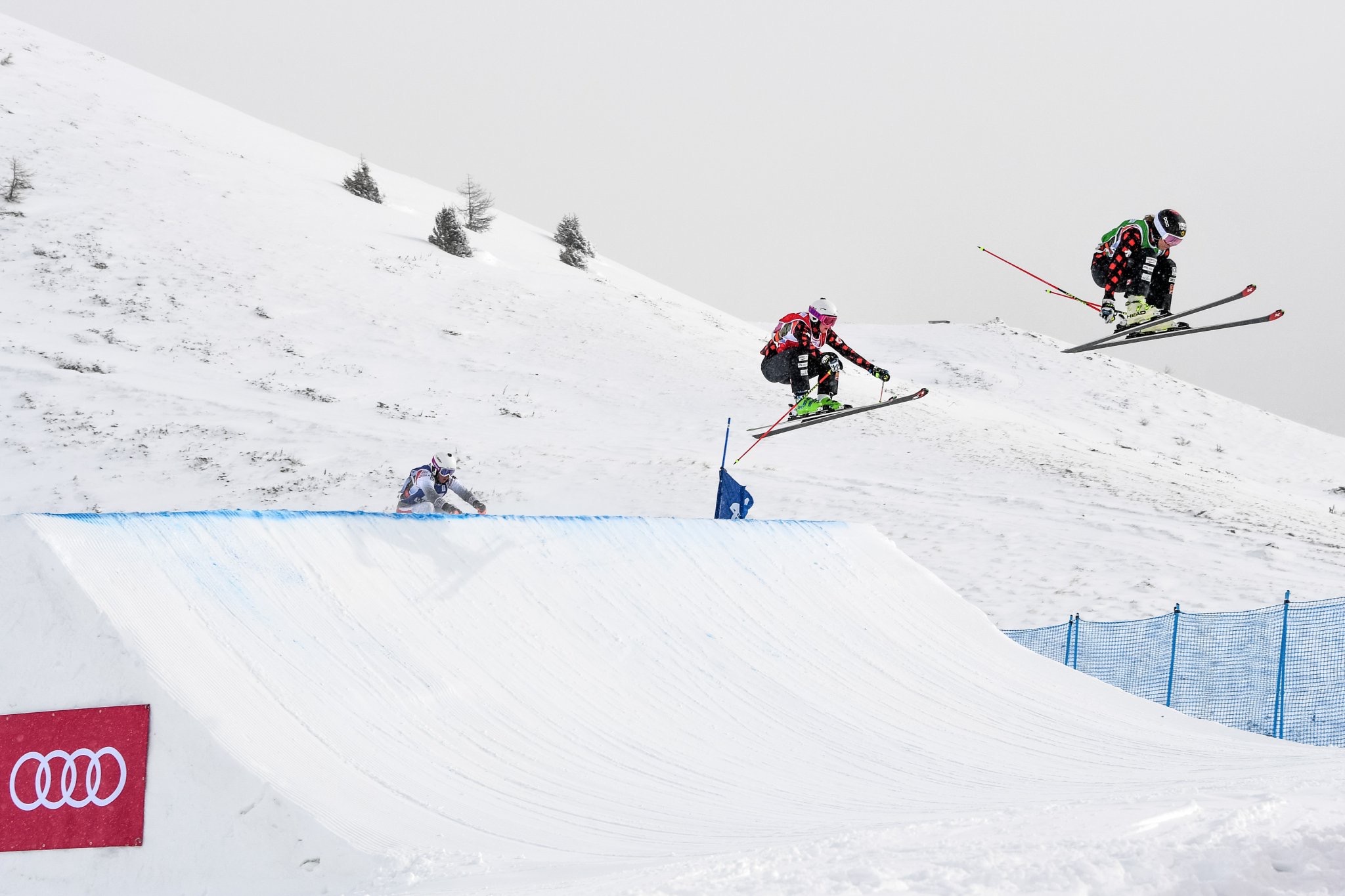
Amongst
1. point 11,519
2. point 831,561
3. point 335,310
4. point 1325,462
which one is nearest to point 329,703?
point 11,519

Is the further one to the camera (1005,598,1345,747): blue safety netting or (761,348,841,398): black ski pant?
(761,348,841,398): black ski pant

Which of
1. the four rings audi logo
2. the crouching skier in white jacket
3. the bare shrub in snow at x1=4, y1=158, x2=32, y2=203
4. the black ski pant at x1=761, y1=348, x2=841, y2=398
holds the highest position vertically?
the bare shrub in snow at x1=4, y1=158, x2=32, y2=203

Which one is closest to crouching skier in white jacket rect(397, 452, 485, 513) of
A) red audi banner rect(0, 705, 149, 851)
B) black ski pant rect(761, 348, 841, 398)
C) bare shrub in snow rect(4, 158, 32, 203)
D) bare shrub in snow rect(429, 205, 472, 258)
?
black ski pant rect(761, 348, 841, 398)

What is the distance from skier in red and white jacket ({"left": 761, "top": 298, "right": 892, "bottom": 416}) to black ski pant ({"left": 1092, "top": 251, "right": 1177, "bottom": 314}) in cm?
244

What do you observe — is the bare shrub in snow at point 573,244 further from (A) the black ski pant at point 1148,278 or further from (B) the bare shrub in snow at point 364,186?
(A) the black ski pant at point 1148,278

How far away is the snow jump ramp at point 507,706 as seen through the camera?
236 inches

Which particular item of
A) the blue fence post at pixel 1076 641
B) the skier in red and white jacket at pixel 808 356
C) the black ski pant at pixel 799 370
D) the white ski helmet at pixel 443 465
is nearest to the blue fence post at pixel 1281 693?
the blue fence post at pixel 1076 641

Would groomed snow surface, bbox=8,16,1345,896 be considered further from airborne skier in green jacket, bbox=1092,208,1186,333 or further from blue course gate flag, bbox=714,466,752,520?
airborne skier in green jacket, bbox=1092,208,1186,333

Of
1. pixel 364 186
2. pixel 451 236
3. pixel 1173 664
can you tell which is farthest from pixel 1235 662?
pixel 364 186

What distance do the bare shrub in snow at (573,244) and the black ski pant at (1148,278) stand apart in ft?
99.9

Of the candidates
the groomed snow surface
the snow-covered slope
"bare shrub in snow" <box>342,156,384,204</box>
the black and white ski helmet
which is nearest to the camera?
the groomed snow surface

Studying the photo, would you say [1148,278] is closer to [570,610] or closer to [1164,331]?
[1164,331]

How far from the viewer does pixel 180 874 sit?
5.87 metres

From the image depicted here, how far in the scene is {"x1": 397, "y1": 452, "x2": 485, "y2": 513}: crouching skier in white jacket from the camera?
11688 mm
